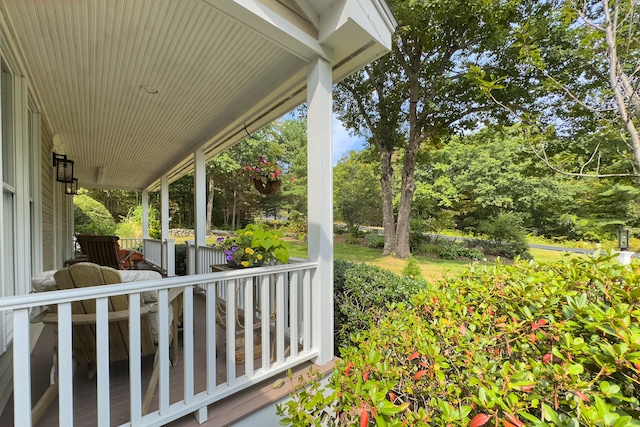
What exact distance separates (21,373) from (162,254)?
19.5 feet

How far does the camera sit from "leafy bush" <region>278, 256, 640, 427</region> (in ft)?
2.56

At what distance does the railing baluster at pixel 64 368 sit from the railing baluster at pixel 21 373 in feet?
0.34

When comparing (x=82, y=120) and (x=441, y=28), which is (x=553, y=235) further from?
(x=82, y=120)

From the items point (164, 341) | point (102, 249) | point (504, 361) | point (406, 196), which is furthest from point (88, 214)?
point (504, 361)

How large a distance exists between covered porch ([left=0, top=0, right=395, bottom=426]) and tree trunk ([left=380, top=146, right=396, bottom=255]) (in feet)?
24.7

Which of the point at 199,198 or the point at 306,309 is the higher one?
the point at 199,198

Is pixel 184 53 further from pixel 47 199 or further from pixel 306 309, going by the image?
pixel 47 199

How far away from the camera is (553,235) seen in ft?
49.0

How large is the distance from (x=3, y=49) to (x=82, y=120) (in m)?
2.25

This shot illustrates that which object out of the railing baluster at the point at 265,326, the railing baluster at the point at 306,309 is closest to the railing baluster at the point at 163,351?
the railing baluster at the point at 265,326

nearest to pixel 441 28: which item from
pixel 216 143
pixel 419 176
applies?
pixel 216 143

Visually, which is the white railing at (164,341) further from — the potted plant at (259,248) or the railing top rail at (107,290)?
the potted plant at (259,248)

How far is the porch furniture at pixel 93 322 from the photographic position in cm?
172

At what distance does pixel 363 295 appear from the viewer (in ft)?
9.89
